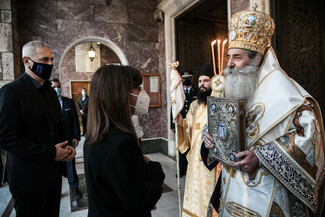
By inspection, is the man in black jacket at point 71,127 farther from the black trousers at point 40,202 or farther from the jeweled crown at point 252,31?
the jeweled crown at point 252,31

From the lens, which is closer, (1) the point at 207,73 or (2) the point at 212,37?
(1) the point at 207,73

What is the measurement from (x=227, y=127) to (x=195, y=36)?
15.5 feet

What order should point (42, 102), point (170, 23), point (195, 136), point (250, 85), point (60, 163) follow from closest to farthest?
point (250, 85) → point (42, 102) → point (60, 163) → point (195, 136) → point (170, 23)

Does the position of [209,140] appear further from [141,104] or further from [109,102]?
[109,102]

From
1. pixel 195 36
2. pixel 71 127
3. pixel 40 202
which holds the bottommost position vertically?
pixel 40 202

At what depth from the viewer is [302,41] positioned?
295cm

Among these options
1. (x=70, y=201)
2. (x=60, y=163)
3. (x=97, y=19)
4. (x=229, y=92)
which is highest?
(x=97, y=19)

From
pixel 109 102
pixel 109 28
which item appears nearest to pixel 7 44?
pixel 109 28

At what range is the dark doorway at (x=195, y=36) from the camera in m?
5.66

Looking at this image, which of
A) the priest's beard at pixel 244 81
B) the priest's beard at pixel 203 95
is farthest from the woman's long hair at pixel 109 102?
the priest's beard at pixel 203 95

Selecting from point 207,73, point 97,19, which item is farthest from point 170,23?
point 207,73

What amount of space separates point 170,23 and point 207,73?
331 centimetres

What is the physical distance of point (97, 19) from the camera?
5.82 m

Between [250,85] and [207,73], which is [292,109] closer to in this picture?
[250,85]
